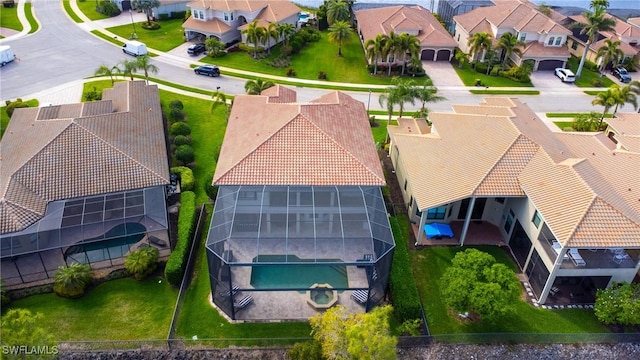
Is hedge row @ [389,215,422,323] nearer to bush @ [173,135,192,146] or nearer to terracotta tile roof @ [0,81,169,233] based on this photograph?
terracotta tile roof @ [0,81,169,233]

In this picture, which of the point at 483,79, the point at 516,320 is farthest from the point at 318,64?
the point at 516,320

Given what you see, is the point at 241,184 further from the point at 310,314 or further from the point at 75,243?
the point at 75,243

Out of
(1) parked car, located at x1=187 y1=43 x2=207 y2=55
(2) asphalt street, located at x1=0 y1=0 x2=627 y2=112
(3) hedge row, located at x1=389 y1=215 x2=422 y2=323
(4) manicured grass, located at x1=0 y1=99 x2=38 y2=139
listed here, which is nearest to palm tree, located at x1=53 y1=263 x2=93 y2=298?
(3) hedge row, located at x1=389 y1=215 x2=422 y2=323

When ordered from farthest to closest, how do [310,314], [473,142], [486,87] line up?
[486,87]
[473,142]
[310,314]

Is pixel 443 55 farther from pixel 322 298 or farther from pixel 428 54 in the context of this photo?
pixel 322 298

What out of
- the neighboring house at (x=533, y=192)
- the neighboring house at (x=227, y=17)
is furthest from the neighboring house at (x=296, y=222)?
the neighboring house at (x=227, y=17)

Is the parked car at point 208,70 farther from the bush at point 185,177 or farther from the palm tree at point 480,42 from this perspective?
the palm tree at point 480,42

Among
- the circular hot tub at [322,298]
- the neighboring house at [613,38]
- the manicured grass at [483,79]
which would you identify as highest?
the neighboring house at [613,38]

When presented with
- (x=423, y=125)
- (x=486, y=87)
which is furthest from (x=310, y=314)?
(x=486, y=87)
